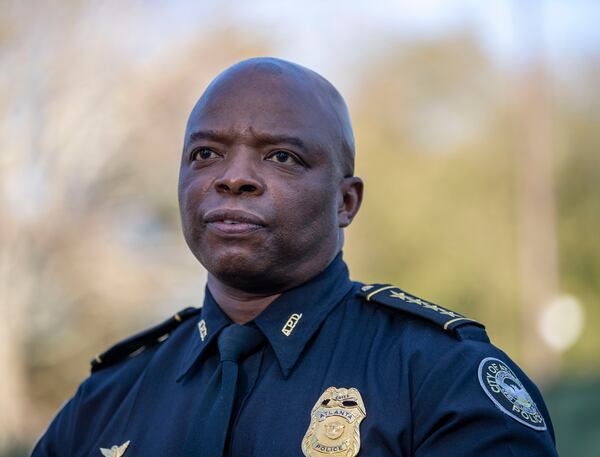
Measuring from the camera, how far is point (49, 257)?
20.4 meters

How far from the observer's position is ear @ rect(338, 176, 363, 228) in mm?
3510


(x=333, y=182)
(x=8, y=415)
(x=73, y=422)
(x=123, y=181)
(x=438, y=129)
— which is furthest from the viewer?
(x=438, y=129)

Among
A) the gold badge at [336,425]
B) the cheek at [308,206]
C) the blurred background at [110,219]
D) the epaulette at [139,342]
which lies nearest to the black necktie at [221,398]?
the gold badge at [336,425]

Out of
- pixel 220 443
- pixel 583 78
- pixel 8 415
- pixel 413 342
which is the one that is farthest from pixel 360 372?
pixel 583 78

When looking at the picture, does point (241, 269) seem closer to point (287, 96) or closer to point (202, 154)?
Result: point (202, 154)

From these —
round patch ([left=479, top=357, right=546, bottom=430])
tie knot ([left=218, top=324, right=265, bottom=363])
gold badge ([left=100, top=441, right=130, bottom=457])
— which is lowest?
gold badge ([left=100, top=441, right=130, bottom=457])

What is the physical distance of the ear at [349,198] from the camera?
Answer: 3.51m

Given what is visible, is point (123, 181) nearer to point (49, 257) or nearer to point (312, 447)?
point (49, 257)

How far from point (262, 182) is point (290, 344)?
0.49 meters

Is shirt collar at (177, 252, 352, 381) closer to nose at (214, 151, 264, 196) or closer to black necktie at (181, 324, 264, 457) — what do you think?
black necktie at (181, 324, 264, 457)

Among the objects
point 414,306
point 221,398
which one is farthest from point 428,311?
point 221,398

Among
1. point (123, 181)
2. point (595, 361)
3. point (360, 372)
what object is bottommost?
point (360, 372)

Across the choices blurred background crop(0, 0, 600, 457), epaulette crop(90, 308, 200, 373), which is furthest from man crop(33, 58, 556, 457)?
blurred background crop(0, 0, 600, 457)

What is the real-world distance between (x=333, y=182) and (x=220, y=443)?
2.88ft
